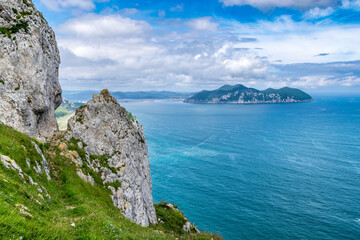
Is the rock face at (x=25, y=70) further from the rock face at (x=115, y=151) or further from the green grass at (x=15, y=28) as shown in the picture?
the rock face at (x=115, y=151)

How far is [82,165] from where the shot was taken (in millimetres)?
31516

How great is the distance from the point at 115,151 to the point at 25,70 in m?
18.0

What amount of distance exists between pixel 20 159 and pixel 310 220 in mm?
80707

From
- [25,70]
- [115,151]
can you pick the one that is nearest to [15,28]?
[25,70]

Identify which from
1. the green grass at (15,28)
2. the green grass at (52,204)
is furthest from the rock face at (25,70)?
the green grass at (52,204)

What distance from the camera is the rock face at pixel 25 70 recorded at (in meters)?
27.3

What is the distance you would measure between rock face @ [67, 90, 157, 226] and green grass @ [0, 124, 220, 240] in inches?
111

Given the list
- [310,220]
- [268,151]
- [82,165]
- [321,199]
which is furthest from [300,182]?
[82,165]

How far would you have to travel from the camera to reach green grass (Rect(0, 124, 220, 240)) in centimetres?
956

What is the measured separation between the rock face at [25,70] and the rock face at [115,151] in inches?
218

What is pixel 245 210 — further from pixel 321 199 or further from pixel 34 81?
pixel 34 81

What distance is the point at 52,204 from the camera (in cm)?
1803

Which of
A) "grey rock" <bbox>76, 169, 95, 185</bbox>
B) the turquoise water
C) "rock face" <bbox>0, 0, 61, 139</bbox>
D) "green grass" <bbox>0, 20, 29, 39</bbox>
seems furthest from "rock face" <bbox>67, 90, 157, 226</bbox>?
the turquoise water

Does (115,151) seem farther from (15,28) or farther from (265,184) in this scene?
(265,184)
